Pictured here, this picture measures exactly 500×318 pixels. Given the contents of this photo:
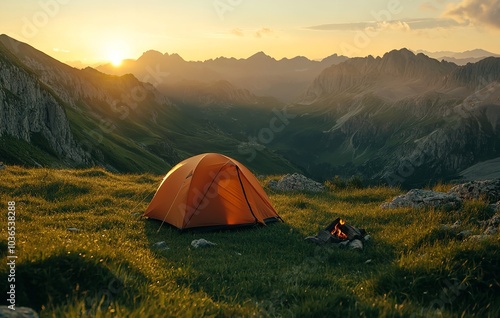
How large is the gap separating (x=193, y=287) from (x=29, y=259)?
3456 millimetres

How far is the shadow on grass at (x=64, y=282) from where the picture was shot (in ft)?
20.6

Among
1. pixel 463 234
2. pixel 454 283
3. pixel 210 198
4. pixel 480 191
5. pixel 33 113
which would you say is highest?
pixel 33 113

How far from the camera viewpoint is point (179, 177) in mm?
18266

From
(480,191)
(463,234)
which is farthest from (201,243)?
(480,191)

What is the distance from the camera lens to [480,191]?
18609 mm

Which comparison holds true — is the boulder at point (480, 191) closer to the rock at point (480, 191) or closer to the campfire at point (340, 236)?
the rock at point (480, 191)

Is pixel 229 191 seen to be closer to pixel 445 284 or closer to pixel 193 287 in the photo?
pixel 193 287

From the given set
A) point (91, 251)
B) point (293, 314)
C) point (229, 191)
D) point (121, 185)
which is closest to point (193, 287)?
point (91, 251)

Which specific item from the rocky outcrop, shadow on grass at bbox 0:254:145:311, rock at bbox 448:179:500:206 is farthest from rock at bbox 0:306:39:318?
the rocky outcrop

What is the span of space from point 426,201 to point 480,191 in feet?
10.0

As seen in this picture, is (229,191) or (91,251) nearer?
(91,251)

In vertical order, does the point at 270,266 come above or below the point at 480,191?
below

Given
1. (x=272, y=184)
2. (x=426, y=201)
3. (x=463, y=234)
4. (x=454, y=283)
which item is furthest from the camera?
(x=272, y=184)

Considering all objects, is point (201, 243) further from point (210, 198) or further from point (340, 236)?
point (340, 236)
